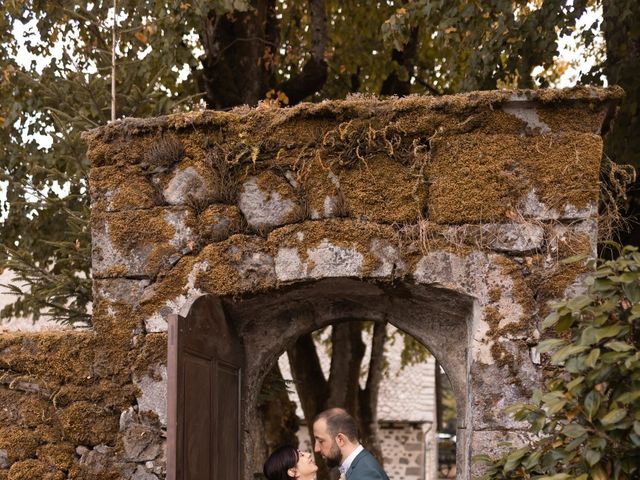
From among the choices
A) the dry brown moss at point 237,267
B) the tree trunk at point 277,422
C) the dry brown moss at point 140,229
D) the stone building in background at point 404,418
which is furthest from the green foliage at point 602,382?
the stone building in background at point 404,418

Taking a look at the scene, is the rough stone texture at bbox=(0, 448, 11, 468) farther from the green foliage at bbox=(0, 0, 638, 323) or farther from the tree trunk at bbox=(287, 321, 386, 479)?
the tree trunk at bbox=(287, 321, 386, 479)

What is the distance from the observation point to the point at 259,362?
244 inches

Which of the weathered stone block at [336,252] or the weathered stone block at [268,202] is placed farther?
the weathered stone block at [268,202]

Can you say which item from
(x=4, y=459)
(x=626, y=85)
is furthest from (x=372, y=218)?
(x=626, y=85)

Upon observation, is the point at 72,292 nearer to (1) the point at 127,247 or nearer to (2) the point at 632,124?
(1) the point at 127,247

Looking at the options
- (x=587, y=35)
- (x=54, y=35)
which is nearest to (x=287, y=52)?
(x=54, y=35)

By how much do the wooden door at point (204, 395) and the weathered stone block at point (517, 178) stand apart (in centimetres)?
138

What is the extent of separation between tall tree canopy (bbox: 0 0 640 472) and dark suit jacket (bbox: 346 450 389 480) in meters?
2.57

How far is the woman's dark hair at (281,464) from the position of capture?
5703mm

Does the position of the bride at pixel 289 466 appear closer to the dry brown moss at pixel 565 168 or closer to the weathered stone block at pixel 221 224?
the weathered stone block at pixel 221 224

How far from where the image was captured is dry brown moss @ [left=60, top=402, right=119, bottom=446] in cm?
573

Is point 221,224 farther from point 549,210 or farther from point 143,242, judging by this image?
point 549,210

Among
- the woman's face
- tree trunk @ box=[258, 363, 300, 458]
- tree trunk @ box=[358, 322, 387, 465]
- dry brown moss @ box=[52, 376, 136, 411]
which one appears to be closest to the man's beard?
the woman's face

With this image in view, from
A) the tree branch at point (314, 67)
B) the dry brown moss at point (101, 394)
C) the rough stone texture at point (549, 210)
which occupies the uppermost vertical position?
the tree branch at point (314, 67)
